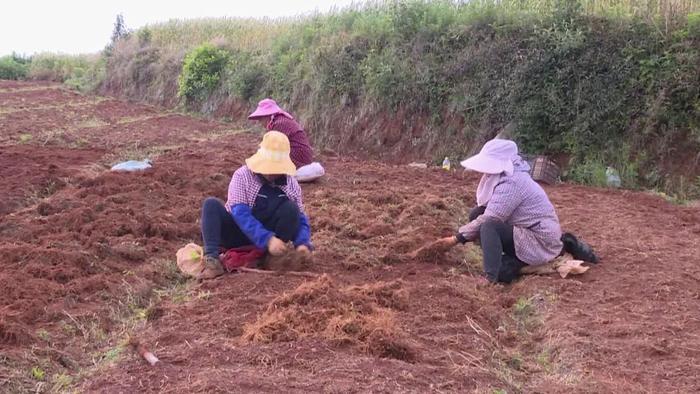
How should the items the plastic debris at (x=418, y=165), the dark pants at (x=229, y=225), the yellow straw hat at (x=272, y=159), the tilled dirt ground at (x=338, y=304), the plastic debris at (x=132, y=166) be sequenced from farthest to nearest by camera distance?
1. the plastic debris at (x=418, y=165)
2. the plastic debris at (x=132, y=166)
3. the dark pants at (x=229, y=225)
4. the yellow straw hat at (x=272, y=159)
5. the tilled dirt ground at (x=338, y=304)

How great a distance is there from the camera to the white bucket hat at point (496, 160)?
494 cm

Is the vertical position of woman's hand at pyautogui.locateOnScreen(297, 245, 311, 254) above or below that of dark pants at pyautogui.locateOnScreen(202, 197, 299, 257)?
below

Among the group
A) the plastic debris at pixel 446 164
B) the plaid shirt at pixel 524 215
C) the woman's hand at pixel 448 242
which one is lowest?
the plastic debris at pixel 446 164

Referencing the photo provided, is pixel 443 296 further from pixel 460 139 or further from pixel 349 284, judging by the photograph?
pixel 460 139

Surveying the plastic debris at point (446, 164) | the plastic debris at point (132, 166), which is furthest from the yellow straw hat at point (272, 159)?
the plastic debris at point (446, 164)

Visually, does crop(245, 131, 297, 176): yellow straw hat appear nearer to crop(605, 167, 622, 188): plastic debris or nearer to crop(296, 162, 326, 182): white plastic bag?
crop(296, 162, 326, 182): white plastic bag

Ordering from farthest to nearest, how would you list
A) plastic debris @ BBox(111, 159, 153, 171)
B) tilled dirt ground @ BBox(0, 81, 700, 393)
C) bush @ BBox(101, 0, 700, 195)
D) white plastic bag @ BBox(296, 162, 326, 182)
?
bush @ BBox(101, 0, 700, 195) < plastic debris @ BBox(111, 159, 153, 171) < white plastic bag @ BBox(296, 162, 326, 182) < tilled dirt ground @ BBox(0, 81, 700, 393)

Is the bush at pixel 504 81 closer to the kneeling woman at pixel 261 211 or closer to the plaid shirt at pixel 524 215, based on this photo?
the plaid shirt at pixel 524 215

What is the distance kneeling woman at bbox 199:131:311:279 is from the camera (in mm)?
4699

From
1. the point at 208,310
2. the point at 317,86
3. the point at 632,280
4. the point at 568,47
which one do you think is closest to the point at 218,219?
the point at 208,310

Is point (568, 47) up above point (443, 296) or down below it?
above

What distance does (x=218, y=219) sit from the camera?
4789 mm

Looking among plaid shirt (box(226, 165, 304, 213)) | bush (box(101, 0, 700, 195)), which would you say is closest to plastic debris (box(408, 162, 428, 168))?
bush (box(101, 0, 700, 195))

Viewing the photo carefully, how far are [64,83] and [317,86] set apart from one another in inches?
651
